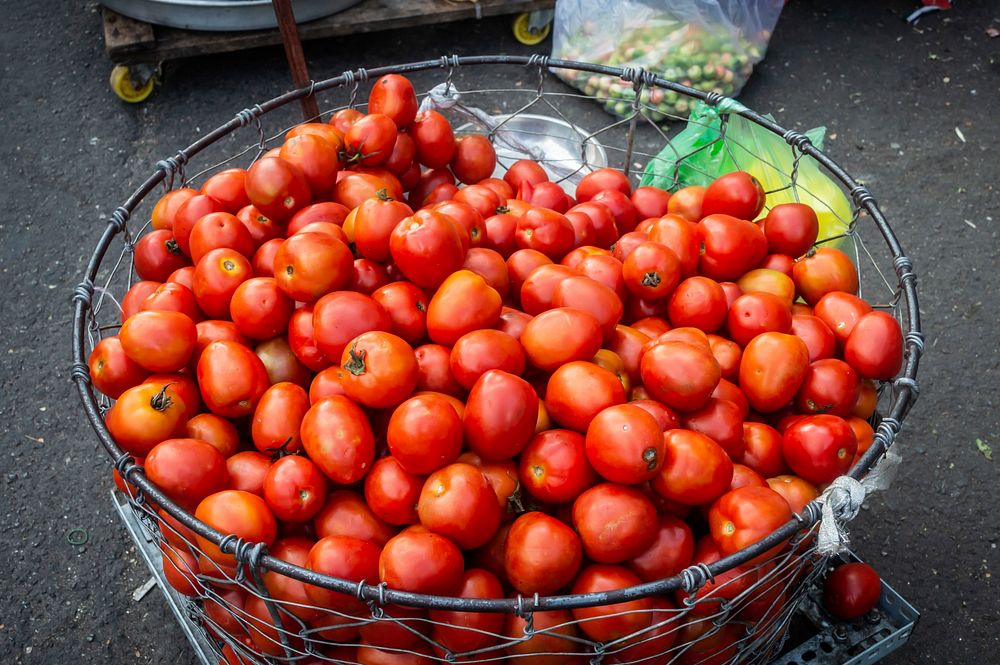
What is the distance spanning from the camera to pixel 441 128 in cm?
245

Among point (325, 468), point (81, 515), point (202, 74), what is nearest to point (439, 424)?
point (325, 468)

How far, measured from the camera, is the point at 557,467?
1.56m

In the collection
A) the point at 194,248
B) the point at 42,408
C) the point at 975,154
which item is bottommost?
the point at 975,154

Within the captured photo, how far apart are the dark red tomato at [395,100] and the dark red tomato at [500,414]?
1108 mm

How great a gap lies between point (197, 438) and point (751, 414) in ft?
4.32

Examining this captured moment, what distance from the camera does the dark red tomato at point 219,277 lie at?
1.87 meters

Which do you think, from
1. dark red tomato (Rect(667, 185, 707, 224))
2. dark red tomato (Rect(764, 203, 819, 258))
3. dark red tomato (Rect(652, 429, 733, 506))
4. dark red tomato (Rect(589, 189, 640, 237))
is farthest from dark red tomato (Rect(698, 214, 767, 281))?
dark red tomato (Rect(652, 429, 733, 506))

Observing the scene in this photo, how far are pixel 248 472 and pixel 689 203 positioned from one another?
151 centimetres

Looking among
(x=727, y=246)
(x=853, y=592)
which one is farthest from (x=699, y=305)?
(x=853, y=592)

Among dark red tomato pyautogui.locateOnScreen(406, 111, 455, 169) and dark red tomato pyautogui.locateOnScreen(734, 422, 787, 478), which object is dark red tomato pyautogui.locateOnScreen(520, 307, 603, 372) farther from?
dark red tomato pyautogui.locateOnScreen(406, 111, 455, 169)

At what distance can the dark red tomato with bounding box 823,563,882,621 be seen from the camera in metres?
2.12

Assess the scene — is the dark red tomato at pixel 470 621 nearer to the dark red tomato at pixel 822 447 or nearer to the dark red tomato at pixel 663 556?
the dark red tomato at pixel 663 556

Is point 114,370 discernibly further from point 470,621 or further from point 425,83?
point 425,83

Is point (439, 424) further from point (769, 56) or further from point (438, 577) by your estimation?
point (769, 56)
